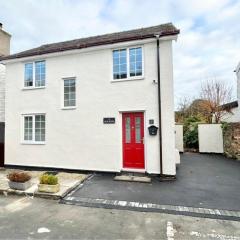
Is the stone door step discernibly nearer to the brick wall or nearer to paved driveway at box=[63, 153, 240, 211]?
paved driveway at box=[63, 153, 240, 211]

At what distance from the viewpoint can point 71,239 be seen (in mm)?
4473

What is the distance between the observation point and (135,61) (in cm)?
968

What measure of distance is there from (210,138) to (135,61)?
379 inches

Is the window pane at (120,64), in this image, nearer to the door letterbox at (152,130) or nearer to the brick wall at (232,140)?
the door letterbox at (152,130)

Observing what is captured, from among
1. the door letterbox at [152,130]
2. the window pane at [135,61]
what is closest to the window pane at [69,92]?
the window pane at [135,61]

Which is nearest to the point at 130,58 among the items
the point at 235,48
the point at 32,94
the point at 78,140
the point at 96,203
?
the point at 78,140

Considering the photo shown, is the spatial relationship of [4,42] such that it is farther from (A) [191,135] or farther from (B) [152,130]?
(A) [191,135]

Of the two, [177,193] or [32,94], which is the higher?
[32,94]

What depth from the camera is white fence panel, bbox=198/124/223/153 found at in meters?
15.8

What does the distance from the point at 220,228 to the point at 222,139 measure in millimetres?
11952

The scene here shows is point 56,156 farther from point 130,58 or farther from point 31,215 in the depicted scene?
point 130,58

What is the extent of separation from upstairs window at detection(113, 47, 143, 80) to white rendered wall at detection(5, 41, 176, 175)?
0.27 meters

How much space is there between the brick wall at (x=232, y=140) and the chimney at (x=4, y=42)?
16.5 meters

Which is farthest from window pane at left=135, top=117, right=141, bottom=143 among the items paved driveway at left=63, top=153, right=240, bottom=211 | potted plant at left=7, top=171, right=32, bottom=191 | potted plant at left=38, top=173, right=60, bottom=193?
potted plant at left=7, top=171, right=32, bottom=191
